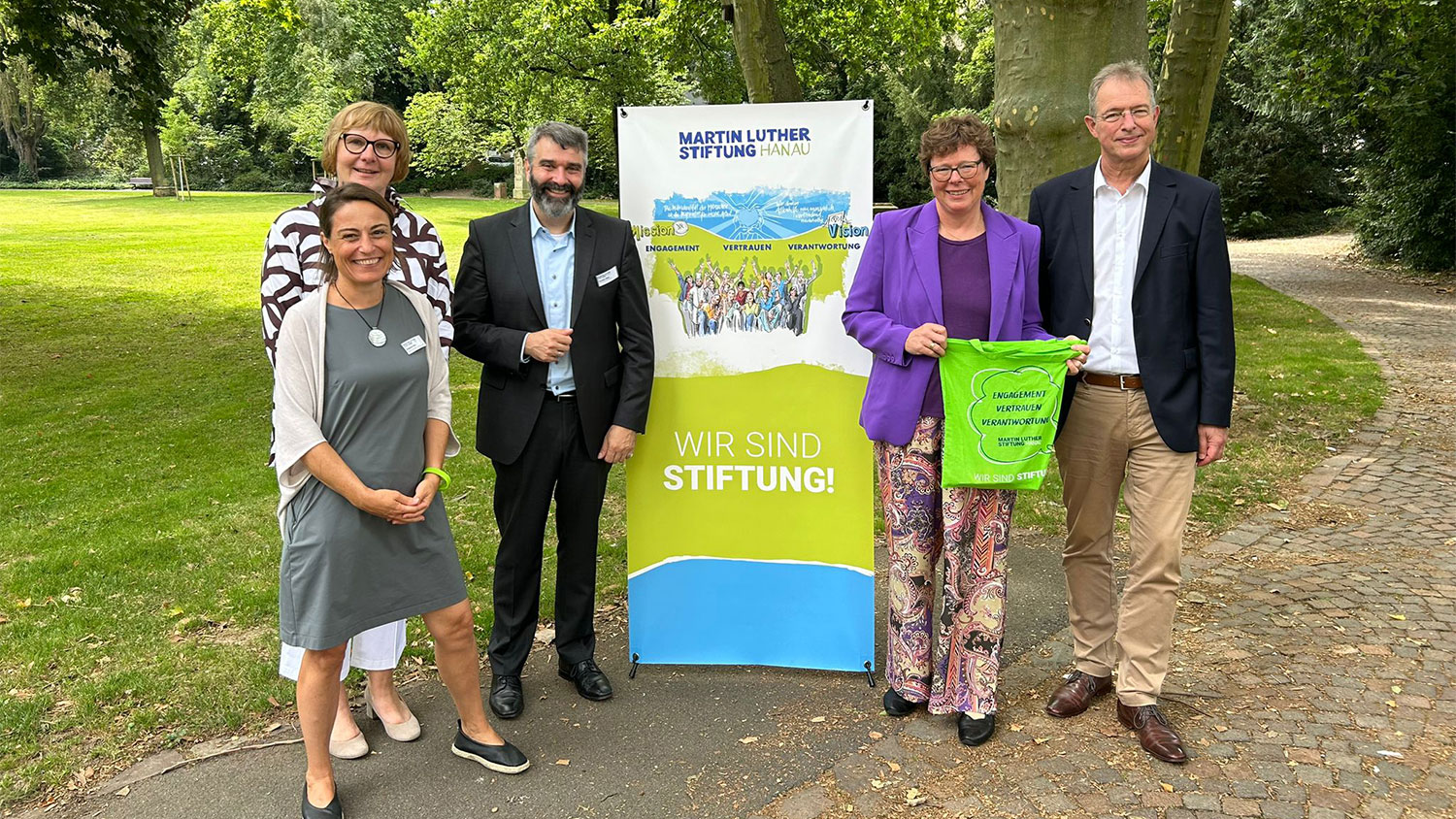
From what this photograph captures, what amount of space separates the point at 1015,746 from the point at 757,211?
2.24 m

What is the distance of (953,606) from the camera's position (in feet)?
12.3

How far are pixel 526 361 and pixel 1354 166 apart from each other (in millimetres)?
25127

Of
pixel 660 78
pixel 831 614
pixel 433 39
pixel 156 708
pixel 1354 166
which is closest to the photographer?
pixel 156 708

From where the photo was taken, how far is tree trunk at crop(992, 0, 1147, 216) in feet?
18.9

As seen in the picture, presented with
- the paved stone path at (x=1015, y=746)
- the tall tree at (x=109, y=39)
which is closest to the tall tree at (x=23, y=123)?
the tall tree at (x=109, y=39)

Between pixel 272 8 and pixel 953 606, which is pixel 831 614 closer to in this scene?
pixel 953 606

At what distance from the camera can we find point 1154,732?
3572 millimetres

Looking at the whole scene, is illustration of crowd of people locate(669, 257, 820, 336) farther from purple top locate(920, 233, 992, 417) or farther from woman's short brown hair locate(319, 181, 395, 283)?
A: woman's short brown hair locate(319, 181, 395, 283)

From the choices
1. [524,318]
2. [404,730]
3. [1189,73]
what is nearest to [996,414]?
[524,318]

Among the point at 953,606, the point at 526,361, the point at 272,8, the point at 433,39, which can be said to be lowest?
the point at 953,606

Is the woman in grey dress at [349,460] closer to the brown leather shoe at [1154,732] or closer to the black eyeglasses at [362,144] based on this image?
the black eyeglasses at [362,144]

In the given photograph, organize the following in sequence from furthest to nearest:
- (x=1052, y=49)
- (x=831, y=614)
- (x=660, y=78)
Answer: (x=660, y=78), (x=1052, y=49), (x=831, y=614)

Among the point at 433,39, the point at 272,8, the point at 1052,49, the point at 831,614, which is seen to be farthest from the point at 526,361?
the point at 433,39

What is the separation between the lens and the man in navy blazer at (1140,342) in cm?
345
